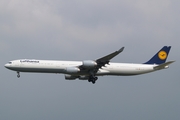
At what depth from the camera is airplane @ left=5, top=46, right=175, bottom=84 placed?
64637 mm

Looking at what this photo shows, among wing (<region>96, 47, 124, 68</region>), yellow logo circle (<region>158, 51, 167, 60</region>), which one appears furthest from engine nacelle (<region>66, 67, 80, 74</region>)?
yellow logo circle (<region>158, 51, 167, 60</region>)

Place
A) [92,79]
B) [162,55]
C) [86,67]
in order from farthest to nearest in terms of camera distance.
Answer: [162,55] → [92,79] → [86,67]

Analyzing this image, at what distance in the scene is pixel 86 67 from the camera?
Result: 6450 cm

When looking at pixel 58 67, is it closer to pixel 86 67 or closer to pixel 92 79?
pixel 86 67

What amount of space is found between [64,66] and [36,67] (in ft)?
13.4

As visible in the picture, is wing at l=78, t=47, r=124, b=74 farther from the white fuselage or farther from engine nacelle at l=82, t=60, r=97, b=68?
the white fuselage

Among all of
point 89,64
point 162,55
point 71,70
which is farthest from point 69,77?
point 162,55

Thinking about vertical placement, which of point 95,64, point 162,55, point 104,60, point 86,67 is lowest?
point 86,67

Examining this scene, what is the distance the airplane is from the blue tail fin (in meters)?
1.54

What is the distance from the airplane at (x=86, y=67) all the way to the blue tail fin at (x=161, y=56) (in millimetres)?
1543

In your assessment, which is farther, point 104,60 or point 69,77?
point 69,77

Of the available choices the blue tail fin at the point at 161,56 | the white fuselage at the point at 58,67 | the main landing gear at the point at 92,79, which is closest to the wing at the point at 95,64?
the white fuselage at the point at 58,67

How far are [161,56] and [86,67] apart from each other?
15165mm

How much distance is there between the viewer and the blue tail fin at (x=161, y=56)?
72375mm
